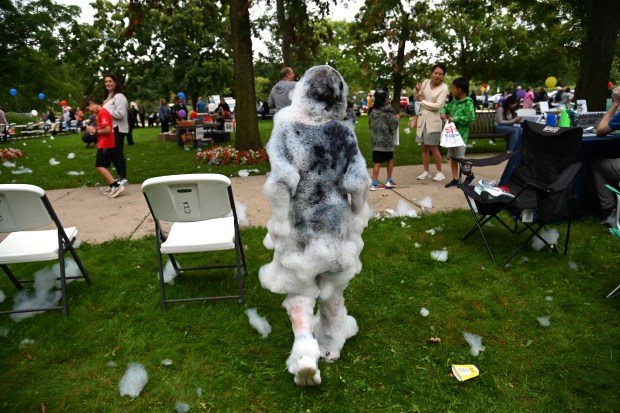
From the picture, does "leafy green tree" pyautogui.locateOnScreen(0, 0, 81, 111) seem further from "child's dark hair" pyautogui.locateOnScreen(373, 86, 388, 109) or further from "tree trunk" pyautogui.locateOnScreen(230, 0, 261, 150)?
"child's dark hair" pyautogui.locateOnScreen(373, 86, 388, 109)

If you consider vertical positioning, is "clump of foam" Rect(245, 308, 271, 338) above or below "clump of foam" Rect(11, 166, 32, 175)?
above

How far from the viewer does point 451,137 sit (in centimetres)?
632

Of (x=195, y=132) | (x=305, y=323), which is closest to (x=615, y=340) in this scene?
(x=305, y=323)

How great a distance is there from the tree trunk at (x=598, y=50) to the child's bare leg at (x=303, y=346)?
10131 mm

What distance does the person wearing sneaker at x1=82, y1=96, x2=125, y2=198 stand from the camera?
6.26 metres

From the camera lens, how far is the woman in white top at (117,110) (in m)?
6.53

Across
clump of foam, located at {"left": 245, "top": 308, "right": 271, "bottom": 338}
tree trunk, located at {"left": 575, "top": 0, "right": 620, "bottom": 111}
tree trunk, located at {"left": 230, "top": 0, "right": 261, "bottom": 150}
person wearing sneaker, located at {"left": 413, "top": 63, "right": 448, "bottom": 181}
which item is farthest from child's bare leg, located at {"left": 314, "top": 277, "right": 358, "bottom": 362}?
tree trunk, located at {"left": 575, "top": 0, "right": 620, "bottom": 111}

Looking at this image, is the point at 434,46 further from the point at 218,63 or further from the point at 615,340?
the point at 615,340

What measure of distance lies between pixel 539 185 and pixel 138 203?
17.8ft

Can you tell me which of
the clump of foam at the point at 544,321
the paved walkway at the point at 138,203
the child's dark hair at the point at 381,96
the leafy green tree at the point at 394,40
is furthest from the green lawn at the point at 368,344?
the leafy green tree at the point at 394,40

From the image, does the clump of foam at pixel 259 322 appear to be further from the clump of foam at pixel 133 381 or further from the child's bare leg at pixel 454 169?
the child's bare leg at pixel 454 169

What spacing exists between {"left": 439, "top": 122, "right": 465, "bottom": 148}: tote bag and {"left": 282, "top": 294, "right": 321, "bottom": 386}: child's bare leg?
461cm

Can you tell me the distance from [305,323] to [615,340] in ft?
7.05

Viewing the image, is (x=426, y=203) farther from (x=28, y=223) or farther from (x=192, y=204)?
(x=28, y=223)
